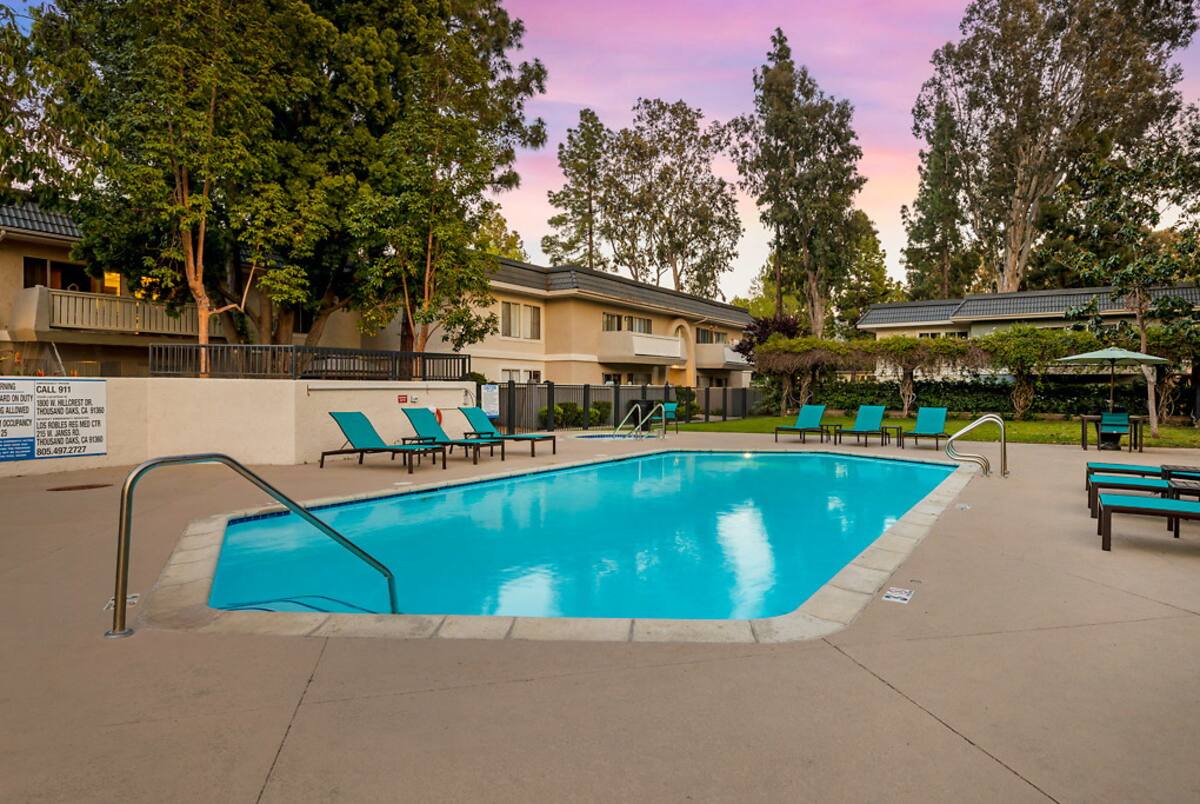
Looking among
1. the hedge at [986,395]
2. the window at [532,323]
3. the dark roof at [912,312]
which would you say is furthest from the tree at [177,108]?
the dark roof at [912,312]

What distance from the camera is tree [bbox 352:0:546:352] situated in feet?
59.0

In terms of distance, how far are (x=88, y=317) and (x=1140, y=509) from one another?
22730 mm

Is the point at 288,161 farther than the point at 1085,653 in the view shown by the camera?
Yes

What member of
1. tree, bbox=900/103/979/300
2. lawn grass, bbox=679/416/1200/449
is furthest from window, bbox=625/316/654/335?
tree, bbox=900/103/979/300

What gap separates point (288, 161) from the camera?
18172 millimetres

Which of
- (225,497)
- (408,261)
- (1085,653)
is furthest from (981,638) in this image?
(408,261)

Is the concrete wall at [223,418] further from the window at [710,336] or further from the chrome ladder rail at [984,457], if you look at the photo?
the window at [710,336]

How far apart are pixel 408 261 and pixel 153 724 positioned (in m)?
16.5

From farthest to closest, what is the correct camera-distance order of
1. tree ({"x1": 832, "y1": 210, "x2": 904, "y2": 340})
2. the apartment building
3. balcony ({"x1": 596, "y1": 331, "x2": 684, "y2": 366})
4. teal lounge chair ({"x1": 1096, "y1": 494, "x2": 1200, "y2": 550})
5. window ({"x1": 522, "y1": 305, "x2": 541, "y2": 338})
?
1. tree ({"x1": 832, "y1": 210, "x2": 904, "y2": 340})
2. balcony ({"x1": 596, "y1": 331, "x2": 684, "y2": 366})
3. the apartment building
4. window ({"x1": 522, "y1": 305, "x2": 541, "y2": 338})
5. teal lounge chair ({"x1": 1096, "y1": 494, "x2": 1200, "y2": 550})

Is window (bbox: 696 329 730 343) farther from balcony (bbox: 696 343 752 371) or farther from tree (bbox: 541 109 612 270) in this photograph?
tree (bbox: 541 109 612 270)

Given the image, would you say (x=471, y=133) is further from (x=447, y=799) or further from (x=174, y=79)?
(x=447, y=799)

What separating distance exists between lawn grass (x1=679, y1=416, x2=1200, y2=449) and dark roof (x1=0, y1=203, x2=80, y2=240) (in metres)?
19.6

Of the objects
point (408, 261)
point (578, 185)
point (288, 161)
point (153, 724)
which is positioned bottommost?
point (153, 724)

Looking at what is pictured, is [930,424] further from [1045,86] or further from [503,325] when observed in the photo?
[1045,86]
